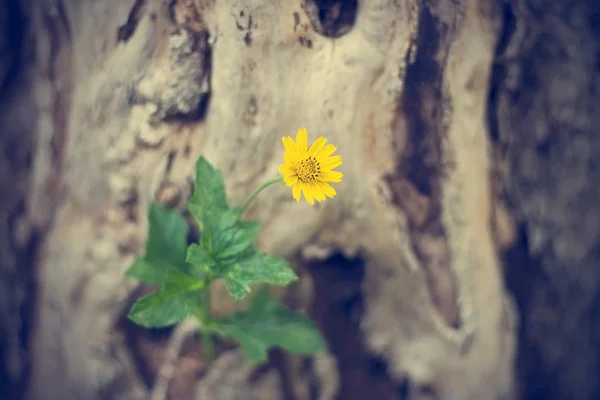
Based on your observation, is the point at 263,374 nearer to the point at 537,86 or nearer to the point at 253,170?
the point at 253,170

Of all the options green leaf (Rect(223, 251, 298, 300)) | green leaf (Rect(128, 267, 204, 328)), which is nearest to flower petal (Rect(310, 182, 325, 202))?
green leaf (Rect(223, 251, 298, 300))

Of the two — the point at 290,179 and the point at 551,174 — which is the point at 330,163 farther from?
the point at 551,174

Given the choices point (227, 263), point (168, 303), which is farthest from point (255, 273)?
point (168, 303)

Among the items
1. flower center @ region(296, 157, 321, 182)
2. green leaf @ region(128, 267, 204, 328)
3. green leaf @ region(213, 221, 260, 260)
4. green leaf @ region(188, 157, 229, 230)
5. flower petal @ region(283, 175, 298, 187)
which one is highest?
flower center @ region(296, 157, 321, 182)

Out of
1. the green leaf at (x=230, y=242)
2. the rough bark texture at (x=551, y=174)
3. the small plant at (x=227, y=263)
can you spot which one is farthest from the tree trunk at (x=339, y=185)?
the green leaf at (x=230, y=242)

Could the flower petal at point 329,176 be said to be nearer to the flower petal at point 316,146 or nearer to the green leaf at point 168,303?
the flower petal at point 316,146

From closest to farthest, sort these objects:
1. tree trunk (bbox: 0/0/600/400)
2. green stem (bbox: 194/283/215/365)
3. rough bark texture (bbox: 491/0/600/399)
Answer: tree trunk (bbox: 0/0/600/400) < green stem (bbox: 194/283/215/365) < rough bark texture (bbox: 491/0/600/399)

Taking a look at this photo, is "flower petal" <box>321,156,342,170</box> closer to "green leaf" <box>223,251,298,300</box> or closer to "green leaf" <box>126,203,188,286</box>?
"green leaf" <box>223,251,298,300</box>

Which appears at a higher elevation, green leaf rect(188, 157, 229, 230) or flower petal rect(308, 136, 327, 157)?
flower petal rect(308, 136, 327, 157)
